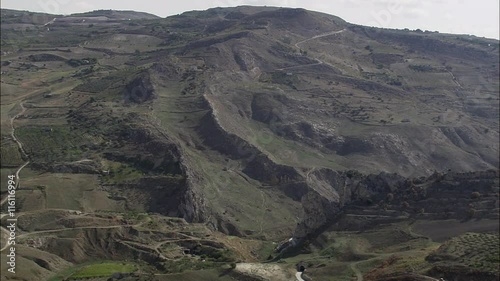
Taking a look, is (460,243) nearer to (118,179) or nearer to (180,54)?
(118,179)

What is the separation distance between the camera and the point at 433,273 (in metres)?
52.1

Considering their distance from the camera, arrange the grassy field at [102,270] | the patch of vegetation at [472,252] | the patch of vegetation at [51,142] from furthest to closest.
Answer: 1. the patch of vegetation at [51,142]
2. the grassy field at [102,270]
3. the patch of vegetation at [472,252]

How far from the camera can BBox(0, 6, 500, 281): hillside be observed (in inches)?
2714

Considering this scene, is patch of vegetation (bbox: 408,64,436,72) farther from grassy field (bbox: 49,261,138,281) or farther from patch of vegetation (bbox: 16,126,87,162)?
grassy field (bbox: 49,261,138,281)

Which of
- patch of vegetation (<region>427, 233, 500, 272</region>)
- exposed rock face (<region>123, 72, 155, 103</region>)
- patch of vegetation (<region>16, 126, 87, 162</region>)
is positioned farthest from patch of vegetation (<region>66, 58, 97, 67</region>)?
patch of vegetation (<region>427, 233, 500, 272</region>)

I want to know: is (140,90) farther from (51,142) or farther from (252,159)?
(252,159)

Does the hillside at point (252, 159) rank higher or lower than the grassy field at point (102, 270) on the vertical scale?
higher

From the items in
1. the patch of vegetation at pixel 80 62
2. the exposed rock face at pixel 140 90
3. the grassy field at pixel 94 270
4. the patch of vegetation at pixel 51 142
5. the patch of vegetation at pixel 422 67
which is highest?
the patch of vegetation at pixel 422 67

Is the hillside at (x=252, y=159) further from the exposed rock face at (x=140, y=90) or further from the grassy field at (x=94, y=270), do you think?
the grassy field at (x=94, y=270)

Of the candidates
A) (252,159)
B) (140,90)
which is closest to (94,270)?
(252,159)

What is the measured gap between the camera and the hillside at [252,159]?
68.9 meters

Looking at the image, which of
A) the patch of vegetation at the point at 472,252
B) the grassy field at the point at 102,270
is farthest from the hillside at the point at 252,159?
the grassy field at the point at 102,270

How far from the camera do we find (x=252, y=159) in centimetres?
11762

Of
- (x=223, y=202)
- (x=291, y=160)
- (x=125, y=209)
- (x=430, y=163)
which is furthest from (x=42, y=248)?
(x=430, y=163)
